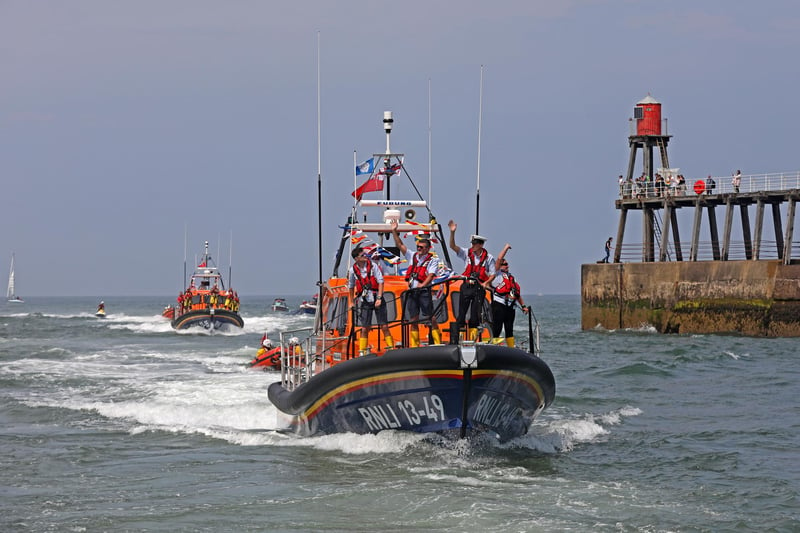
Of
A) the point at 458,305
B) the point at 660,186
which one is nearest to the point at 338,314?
the point at 458,305

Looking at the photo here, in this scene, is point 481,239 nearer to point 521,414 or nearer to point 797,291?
point 521,414

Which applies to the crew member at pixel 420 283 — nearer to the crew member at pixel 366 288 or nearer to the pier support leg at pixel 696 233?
the crew member at pixel 366 288

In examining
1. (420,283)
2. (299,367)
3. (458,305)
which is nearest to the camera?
(420,283)

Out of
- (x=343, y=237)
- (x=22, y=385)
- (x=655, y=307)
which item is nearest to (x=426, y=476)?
(x=343, y=237)

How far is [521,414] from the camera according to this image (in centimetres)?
1380

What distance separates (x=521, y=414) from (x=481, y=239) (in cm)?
226

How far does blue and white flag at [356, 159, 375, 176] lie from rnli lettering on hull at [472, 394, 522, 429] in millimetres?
4553

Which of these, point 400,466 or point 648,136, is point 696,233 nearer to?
point 648,136

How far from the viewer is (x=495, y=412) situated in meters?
13.2

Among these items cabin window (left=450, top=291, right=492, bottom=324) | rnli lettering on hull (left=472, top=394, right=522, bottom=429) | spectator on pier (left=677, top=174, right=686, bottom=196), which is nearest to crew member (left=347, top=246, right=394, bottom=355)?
cabin window (left=450, top=291, right=492, bottom=324)

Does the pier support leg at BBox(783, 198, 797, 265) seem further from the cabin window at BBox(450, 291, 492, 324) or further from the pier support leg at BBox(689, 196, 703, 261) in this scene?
the cabin window at BBox(450, 291, 492, 324)

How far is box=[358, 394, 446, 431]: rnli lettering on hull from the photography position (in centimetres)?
1277

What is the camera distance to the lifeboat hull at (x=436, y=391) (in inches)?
488

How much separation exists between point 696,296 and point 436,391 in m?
28.2
